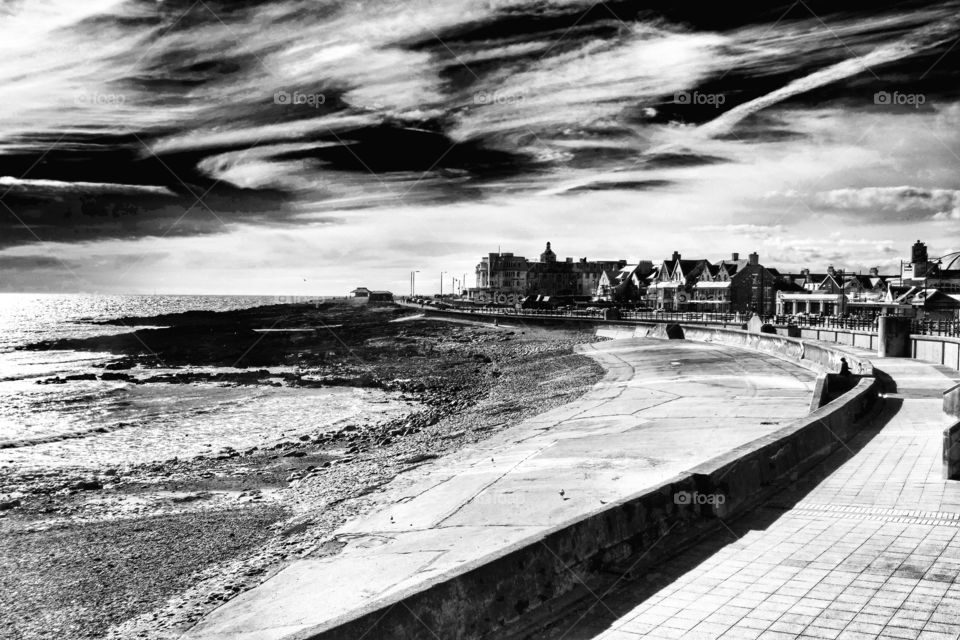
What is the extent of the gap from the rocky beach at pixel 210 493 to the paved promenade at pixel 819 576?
467 centimetres

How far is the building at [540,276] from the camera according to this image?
152m

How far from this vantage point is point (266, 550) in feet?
29.8

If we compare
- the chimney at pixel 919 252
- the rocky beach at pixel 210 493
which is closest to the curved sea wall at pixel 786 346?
the rocky beach at pixel 210 493

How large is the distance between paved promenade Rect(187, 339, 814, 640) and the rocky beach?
0.71 meters

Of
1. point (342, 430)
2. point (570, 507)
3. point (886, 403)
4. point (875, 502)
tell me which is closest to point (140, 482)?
point (342, 430)

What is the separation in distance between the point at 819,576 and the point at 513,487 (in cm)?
524

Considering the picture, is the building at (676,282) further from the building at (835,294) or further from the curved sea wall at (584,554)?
the curved sea wall at (584,554)

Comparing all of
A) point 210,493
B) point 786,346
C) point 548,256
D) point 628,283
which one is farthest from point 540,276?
point 210,493

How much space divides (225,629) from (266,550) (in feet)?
8.70

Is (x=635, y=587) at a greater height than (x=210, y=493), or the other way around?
(x=635, y=587)

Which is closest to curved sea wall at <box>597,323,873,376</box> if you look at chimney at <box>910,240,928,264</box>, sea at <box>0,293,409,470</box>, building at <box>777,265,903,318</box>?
Result: sea at <box>0,293,409,470</box>

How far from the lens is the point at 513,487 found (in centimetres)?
1001

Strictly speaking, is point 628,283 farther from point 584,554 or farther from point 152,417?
point 584,554

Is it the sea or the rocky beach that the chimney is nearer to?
the rocky beach
